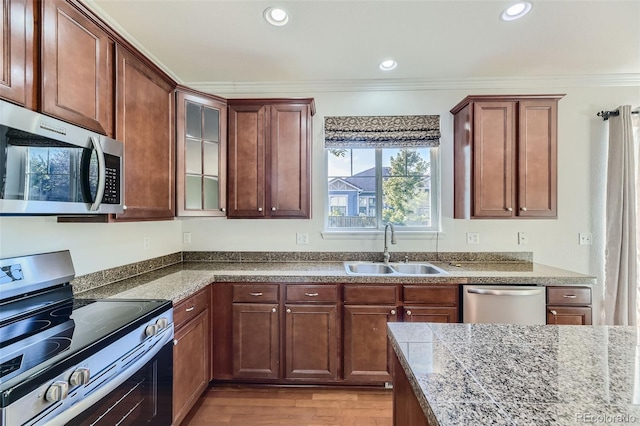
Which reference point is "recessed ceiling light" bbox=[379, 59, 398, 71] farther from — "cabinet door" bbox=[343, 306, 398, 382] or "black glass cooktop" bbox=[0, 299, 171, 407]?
"black glass cooktop" bbox=[0, 299, 171, 407]

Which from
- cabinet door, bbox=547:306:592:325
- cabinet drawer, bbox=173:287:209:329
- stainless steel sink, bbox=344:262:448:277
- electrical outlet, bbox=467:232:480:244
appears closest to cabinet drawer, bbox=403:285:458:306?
stainless steel sink, bbox=344:262:448:277

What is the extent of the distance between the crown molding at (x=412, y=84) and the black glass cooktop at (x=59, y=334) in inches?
86.1

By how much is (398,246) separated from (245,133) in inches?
71.2

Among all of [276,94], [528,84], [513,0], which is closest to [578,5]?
[513,0]

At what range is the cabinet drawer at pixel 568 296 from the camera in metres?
2.09

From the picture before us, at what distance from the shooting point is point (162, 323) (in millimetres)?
1498

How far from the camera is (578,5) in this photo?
182 cm

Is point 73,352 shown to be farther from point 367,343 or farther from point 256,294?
point 367,343

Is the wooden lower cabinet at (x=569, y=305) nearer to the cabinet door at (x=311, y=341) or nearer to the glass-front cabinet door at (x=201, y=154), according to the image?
the cabinet door at (x=311, y=341)

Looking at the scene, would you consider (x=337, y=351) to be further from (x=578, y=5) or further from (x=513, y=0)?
(x=578, y=5)

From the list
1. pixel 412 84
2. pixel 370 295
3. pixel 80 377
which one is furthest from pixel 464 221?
pixel 80 377

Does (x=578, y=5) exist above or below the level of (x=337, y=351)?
above

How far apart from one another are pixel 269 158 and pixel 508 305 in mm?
2224

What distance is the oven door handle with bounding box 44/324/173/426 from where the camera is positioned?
94 cm
